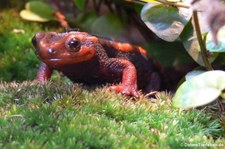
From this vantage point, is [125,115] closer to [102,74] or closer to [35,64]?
[102,74]

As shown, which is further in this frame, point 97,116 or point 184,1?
point 184,1

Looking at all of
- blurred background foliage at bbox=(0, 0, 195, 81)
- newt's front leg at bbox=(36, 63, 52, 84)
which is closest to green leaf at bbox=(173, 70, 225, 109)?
newt's front leg at bbox=(36, 63, 52, 84)

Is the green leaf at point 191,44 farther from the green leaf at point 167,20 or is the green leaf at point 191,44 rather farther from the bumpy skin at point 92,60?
the bumpy skin at point 92,60

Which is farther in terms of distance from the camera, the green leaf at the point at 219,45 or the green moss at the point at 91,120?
the green leaf at the point at 219,45

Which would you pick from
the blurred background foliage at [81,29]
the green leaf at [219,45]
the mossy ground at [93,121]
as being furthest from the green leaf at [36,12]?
the green leaf at [219,45]

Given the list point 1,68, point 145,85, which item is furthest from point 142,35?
point 1,68

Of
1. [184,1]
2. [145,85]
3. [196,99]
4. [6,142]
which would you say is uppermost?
[184,1]

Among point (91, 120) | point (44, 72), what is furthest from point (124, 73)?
point (91, 120)
